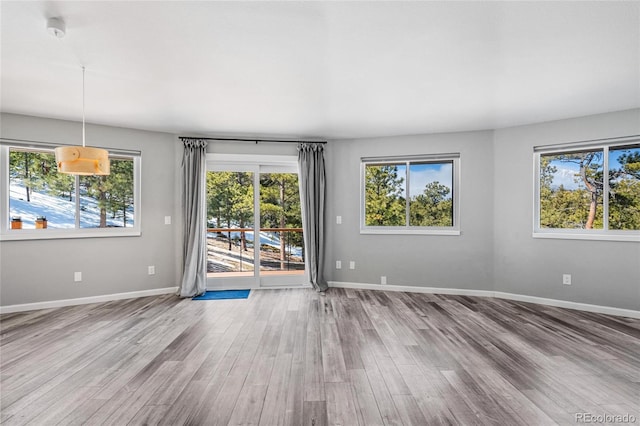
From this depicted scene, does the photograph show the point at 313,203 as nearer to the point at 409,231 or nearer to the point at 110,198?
the point at 409,231

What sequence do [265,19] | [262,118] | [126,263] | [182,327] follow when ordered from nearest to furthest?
1. [265,19]
2. [182,327]
3. [262,118]
4. [126,263]

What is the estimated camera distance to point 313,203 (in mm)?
4973

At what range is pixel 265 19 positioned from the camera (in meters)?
1.95

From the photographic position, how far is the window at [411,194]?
4812mm

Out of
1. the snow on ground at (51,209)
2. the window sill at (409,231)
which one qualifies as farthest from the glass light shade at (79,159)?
the window sill at (409,231)

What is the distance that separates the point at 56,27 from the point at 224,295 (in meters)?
3.60

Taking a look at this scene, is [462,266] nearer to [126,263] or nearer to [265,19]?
[265,19]

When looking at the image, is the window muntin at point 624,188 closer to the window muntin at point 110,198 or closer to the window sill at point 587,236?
the window sill at point 587,236

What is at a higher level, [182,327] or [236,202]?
[236,202]

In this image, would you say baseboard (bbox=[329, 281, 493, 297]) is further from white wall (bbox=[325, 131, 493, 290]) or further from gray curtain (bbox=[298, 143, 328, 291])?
gray curtain (bbox=[298, 143, 328, 291])

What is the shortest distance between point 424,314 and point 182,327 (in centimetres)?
280

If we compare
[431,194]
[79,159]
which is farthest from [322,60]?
[431,194]

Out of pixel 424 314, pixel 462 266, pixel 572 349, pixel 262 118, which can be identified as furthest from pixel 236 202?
pixel 572 349

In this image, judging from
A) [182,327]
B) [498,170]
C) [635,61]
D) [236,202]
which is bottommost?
[182,327]
